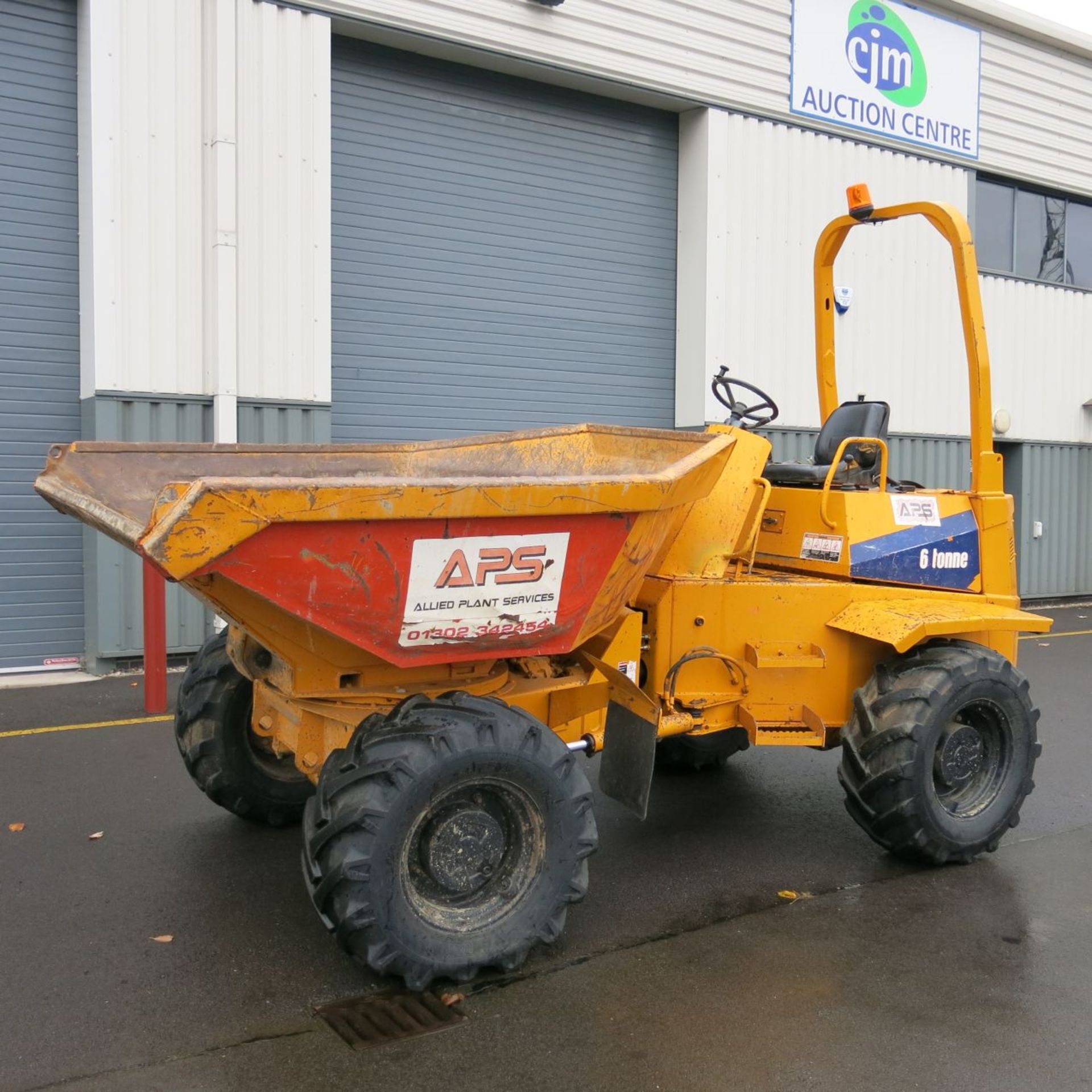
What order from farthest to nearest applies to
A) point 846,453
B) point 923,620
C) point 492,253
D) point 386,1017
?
point 492,253
point 846,453
point 923,620
point 386,1017

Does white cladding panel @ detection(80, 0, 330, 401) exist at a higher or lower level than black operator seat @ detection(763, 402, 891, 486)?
higher

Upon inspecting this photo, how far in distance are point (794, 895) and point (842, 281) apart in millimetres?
10294

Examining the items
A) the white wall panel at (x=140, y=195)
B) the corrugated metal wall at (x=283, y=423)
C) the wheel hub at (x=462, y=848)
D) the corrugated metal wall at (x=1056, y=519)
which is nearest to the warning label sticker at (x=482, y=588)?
the wheel hub at (x=462, y=848)

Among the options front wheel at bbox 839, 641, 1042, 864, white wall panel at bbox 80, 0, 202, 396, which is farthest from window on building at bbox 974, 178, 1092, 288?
front wheel at bbox 839, 641, 1042, 864

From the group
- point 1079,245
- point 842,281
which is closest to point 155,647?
point 842,281

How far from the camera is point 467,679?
13.4 ft

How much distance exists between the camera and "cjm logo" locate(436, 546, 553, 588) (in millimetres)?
3467

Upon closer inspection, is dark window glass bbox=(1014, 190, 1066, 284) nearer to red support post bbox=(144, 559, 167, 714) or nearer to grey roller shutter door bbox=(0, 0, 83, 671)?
grey roller shutter door bbox=(0, 0, 83, 671)

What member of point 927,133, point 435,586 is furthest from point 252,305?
point 927,133

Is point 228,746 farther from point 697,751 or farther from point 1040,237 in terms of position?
point 1040,237

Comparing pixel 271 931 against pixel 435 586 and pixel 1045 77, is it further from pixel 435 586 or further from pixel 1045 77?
pixel 1045 77

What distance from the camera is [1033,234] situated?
15328 mm

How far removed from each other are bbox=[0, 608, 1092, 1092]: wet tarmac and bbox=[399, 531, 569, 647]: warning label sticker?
1267mm

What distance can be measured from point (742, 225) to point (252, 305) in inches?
235
